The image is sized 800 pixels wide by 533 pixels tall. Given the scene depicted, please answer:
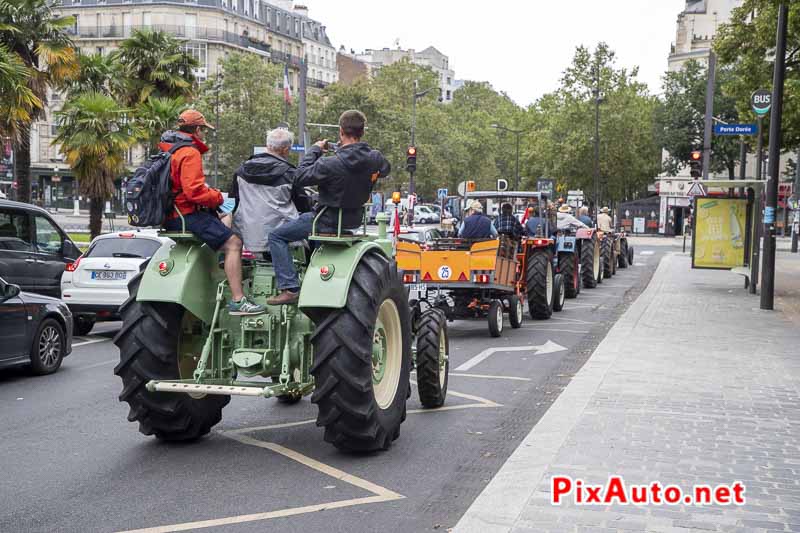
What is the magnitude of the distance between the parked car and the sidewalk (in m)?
9.04

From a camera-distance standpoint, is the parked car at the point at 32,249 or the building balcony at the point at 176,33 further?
the building balcony at the point at 176,33

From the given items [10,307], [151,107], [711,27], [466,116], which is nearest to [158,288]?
[10,307]

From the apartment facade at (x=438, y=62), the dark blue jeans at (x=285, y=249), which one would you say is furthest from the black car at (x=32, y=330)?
the apartment facade at (x=438, y=62)

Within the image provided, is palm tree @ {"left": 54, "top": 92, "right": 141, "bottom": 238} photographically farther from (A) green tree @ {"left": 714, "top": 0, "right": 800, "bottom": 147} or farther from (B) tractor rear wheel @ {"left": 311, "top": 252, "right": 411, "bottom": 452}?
(B) tractor rear wheel @ {"left": 311, "top": 252, "right": 411, "bottom": 452}

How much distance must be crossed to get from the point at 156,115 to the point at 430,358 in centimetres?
2515

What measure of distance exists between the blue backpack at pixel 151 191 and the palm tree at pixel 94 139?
70.4 ft

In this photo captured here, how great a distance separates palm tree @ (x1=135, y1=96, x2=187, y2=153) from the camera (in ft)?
102

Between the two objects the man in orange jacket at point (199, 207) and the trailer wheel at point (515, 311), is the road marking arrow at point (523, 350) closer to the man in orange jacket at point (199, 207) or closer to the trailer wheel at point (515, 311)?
the trailer wheel at point (515, 311)

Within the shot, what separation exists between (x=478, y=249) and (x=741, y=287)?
12.1 metres

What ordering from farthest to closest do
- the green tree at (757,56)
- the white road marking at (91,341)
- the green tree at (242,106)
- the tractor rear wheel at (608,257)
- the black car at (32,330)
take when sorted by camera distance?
the green tree at (242,106) → the tractor rear wheel at (608,257) → the green tree at (757,56) → the white road marking at (91,341) → the black car at (32,330)

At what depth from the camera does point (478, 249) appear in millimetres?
14469

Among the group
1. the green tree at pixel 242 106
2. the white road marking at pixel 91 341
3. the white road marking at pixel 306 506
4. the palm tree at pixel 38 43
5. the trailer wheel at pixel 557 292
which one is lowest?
the white road marking at pixel 91 341

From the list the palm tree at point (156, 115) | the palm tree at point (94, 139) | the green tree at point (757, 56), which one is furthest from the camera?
the palm tree at point (156, 115)

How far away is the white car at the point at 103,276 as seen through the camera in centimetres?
1436
